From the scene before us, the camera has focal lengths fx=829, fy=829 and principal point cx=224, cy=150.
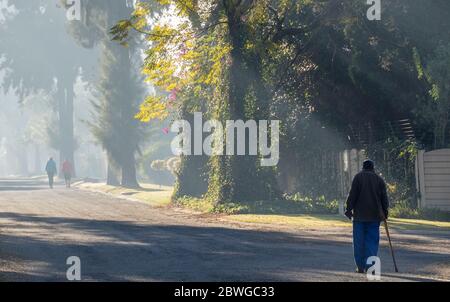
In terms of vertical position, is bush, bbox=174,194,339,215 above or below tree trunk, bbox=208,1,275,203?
below

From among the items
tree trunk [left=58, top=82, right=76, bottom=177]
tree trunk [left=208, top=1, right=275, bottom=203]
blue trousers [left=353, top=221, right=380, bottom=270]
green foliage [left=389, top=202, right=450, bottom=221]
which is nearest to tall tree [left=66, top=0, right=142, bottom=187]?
tree trunk [left=208, top=1, right=275, bottom=203]

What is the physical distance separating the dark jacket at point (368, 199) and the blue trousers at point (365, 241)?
14 centimetres

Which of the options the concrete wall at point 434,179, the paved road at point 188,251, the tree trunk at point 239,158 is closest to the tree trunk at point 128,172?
the tree trunk at point 239,158

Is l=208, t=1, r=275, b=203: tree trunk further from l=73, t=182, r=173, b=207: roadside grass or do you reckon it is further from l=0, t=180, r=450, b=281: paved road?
l=73, t=182, r=173, b=207: roadside grass

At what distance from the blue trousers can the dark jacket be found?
0.47 ft

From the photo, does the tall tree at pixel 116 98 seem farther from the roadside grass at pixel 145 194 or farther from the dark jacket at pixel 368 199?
the dark jacket at pixel 368 199

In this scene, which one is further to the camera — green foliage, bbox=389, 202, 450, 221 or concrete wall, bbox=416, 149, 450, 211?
concrete wall, bbox=416, 149, 450, 211

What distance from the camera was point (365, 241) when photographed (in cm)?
1341

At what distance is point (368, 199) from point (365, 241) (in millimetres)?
681

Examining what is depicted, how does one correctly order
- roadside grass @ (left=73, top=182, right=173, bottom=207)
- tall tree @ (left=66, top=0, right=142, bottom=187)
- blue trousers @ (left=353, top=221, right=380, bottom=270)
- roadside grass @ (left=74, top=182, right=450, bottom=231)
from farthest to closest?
tall tree @ (left=66, top=0, right=142, bottom=187) → roadside grass @ (left=73, top=182, right=173, bottom=207) → roadside grass @ (left=74, top=182, right=450, bottom=231) → blue trousers @ (left=353, top=221, right=380, bottom=270)

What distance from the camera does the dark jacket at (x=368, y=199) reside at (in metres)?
13.4

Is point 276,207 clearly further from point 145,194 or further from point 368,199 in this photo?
point 145,194

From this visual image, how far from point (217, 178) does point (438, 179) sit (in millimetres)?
8301

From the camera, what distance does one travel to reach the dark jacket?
1338 cm
